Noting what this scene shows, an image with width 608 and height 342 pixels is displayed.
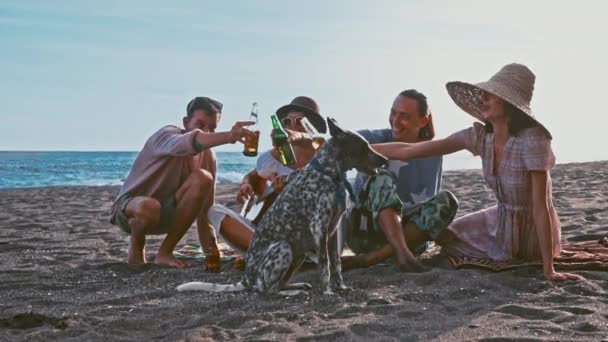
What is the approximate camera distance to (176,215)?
20.9ft

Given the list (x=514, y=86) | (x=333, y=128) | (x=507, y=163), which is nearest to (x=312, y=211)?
(x=333, y=128)

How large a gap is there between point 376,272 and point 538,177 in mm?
1368

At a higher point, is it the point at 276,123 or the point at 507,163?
the point at 276,123

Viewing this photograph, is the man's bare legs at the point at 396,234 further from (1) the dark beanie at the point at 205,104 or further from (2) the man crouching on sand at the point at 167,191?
(1) the dark beanie at the point at 205,104

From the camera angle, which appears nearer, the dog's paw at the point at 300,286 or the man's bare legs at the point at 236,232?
the dog's paw at the point at 300,286

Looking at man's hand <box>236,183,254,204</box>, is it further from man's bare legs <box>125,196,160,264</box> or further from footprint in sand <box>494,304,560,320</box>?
footprint in sand <box>494,304,560,320</box>

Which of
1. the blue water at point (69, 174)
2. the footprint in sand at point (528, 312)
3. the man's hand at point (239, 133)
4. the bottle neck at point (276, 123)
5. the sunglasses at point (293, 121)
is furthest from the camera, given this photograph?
the blue water at point (69, 174)

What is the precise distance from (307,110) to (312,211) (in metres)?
1.52

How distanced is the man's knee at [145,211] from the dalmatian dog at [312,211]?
1768mm

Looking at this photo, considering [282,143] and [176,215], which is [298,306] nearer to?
[282,143]

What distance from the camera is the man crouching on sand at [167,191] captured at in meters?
6.26

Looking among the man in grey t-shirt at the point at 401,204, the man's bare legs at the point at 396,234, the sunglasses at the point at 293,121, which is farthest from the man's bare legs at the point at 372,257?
the sunglasses at the point at 293,121

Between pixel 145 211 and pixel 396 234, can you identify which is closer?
pixel 396 234

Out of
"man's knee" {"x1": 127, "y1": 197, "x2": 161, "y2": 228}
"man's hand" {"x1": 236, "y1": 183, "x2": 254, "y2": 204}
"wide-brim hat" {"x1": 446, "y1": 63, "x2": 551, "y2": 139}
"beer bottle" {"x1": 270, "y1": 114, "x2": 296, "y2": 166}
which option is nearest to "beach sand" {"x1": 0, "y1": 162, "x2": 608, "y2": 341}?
"man's knee" {"x1": 127, "y1": 197, "x2": 161, "y2": 228}
